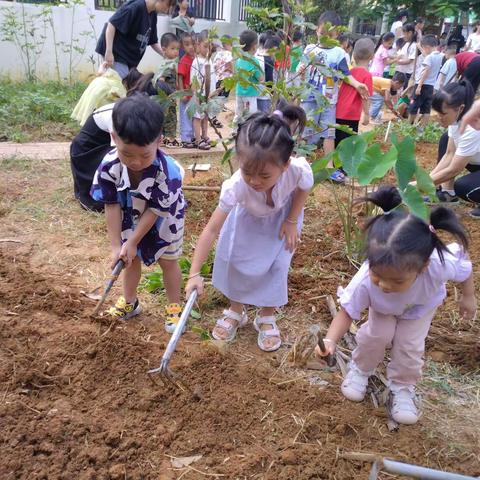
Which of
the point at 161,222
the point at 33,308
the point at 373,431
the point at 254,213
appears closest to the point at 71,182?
the point at 33,308

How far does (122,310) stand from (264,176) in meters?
1.03

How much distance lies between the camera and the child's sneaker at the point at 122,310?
2.35 meters

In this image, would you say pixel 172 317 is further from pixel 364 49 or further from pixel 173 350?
pixel 364 49

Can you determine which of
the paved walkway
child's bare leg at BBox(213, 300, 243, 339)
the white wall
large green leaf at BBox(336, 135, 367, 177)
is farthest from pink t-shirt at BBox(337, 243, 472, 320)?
the white wall

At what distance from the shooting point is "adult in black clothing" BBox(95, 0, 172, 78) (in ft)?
14.1

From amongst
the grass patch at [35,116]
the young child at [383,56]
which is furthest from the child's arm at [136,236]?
the young child at [383,56]

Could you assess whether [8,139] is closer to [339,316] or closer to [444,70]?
[339,316]

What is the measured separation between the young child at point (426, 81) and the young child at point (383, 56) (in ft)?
4.92

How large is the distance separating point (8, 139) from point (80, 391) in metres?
4.18

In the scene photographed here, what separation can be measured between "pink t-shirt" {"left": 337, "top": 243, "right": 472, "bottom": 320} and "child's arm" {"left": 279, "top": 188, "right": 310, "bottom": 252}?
39 centimetres

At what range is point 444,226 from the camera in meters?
1.67

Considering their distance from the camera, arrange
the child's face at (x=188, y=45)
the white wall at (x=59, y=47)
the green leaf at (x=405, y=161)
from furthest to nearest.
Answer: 1. the white wall at (x=59, y=47)
2. the child's face at (x=188, y=45)
3. the green leaf at (x=405, y=161)

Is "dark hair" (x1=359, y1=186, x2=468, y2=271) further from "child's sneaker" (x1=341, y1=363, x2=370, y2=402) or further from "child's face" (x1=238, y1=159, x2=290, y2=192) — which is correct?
"child's sneaker" (x1=341, y1=363, x2=370, y2=402)

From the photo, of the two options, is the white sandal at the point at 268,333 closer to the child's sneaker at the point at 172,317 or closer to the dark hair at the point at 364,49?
the child's sneaker at the point at 172,317
